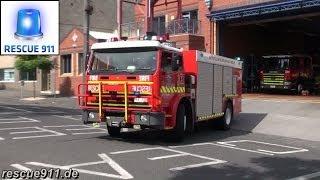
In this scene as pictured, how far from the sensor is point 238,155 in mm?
13000

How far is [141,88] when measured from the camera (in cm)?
1380

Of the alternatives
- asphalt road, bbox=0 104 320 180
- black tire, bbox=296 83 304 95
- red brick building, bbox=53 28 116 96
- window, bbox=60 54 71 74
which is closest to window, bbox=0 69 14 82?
red brick building, bbox=53 28 116 96

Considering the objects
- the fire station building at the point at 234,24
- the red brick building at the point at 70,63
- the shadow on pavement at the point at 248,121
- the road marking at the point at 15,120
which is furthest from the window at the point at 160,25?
the road marking at the point at 15,120

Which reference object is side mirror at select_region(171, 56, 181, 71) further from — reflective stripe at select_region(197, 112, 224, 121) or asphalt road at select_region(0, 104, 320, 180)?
reflective stripe at select_region(197, 112, 224, 121)

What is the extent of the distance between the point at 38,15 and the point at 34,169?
30824 millimetres

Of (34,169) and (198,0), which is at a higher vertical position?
(198,0)

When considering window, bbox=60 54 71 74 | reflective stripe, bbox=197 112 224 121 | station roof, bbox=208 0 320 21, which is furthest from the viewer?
window, bbox=60 54 71 74

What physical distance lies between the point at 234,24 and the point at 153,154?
23.2 metres

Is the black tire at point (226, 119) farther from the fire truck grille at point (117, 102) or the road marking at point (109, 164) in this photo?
the road marking at point (109, 164)

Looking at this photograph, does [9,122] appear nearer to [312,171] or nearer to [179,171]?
[179,171]

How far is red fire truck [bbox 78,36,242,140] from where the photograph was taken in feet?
45.2

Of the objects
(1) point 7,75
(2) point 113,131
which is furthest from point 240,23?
(1) point 7,75

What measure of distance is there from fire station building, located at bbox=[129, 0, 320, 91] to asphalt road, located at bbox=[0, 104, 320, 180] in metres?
13.5

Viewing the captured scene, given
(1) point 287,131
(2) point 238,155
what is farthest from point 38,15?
(2) point 238,155
